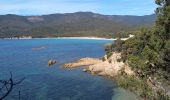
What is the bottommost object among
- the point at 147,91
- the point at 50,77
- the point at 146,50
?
the point at 50,77

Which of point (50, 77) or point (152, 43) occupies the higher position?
point (152, 43)

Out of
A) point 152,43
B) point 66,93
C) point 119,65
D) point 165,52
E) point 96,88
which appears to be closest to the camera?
point 165,52

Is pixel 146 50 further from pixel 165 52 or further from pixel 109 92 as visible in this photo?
pixel 109 92

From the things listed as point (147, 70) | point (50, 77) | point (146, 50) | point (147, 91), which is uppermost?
point (146, 50)

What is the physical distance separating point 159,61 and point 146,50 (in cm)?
115

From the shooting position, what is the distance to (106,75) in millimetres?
64125

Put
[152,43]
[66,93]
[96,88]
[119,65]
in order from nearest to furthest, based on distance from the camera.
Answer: [152,43]
[66,93]
[96,88]
[119,65]

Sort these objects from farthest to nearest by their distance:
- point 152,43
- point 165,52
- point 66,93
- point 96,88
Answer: point 96,88
point 66,93
point 152,43
point 165,52

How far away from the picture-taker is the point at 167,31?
21500mm

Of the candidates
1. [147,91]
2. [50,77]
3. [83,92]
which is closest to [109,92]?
[83,92]

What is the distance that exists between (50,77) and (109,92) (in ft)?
63.2

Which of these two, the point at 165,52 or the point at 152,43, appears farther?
the point at 152,43

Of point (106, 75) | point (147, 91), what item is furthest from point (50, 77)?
point (147, 91)

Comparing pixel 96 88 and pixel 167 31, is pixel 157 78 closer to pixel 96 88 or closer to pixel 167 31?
pixel 167 31
